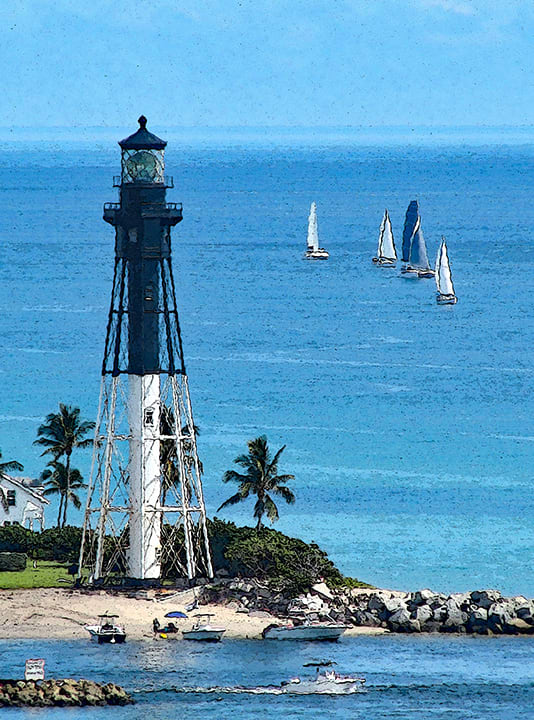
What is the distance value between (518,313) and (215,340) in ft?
110

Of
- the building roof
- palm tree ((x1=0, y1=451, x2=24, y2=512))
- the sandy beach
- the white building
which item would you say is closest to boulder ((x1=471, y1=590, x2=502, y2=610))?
the sandy beach

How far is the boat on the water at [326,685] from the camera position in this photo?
61.0 metres

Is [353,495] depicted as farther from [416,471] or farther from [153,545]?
[153,545]

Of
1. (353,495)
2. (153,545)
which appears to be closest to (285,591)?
(153,545)

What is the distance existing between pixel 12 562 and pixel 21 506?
8.95 metres

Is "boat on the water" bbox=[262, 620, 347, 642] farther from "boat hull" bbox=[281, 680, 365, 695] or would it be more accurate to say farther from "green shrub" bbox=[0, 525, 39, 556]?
"green shrub" bbox=[0, 525, 39, 556]

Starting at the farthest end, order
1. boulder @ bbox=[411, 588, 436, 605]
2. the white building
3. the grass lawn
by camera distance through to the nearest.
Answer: the white building, the grass lawn, boulder @ bbox=[411, 588, 436, 605]

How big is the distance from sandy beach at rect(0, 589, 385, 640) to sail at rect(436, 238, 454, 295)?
104 meters

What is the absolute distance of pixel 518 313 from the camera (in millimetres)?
169750

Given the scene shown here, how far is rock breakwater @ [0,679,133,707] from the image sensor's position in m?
58.6

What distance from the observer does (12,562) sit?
243ft

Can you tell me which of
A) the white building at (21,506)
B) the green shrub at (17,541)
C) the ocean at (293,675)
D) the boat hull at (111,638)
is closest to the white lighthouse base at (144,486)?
the boat hull at (111,638)

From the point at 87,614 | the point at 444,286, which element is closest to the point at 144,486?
the point at 87,614

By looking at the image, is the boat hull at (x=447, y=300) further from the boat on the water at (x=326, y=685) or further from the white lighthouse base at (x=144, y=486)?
the boat on the water at (x=326, y=685)
